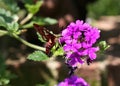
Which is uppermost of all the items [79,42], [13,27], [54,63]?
[54,63]

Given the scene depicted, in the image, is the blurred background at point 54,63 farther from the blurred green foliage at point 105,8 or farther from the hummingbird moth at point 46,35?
the blurred green foliage at point 105,8

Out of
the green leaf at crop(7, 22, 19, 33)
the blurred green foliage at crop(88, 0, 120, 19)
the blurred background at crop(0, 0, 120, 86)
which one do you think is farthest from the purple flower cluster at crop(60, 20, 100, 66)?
the blurred green foliage at crop(88, 0, 120, 19)

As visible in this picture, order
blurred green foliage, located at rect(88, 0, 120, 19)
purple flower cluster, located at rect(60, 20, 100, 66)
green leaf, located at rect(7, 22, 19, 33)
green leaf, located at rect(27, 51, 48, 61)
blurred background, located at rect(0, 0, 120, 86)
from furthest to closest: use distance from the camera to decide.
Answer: blurred green foliage, located at rect(88, 0, 120, 19) < blurred background, located at rect(0, 0, 120, 86) < green leaf, located at rect(7, 22, 19, 33) < green leaf, located at rect(27, 51, 48, 61) < purple flower cluster, located at rect(60, 20, 100, 66)

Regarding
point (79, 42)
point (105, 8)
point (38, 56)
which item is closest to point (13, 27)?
point (38, 56)

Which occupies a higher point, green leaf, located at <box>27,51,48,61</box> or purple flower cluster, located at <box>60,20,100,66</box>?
green leaf, located at <box>27,51,48,61</box>

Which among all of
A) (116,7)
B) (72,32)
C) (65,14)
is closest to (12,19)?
(72,32)

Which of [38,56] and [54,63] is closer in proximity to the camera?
[38,56]

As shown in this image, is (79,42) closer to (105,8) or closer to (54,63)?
(54,63)

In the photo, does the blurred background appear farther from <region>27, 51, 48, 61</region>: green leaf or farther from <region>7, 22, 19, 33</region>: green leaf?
<region>27, 51, 48, 61</region>: green leaf

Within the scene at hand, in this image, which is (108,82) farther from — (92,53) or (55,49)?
(92,53)

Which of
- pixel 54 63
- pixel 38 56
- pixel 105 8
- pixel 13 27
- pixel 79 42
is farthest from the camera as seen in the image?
pixel 105 8
